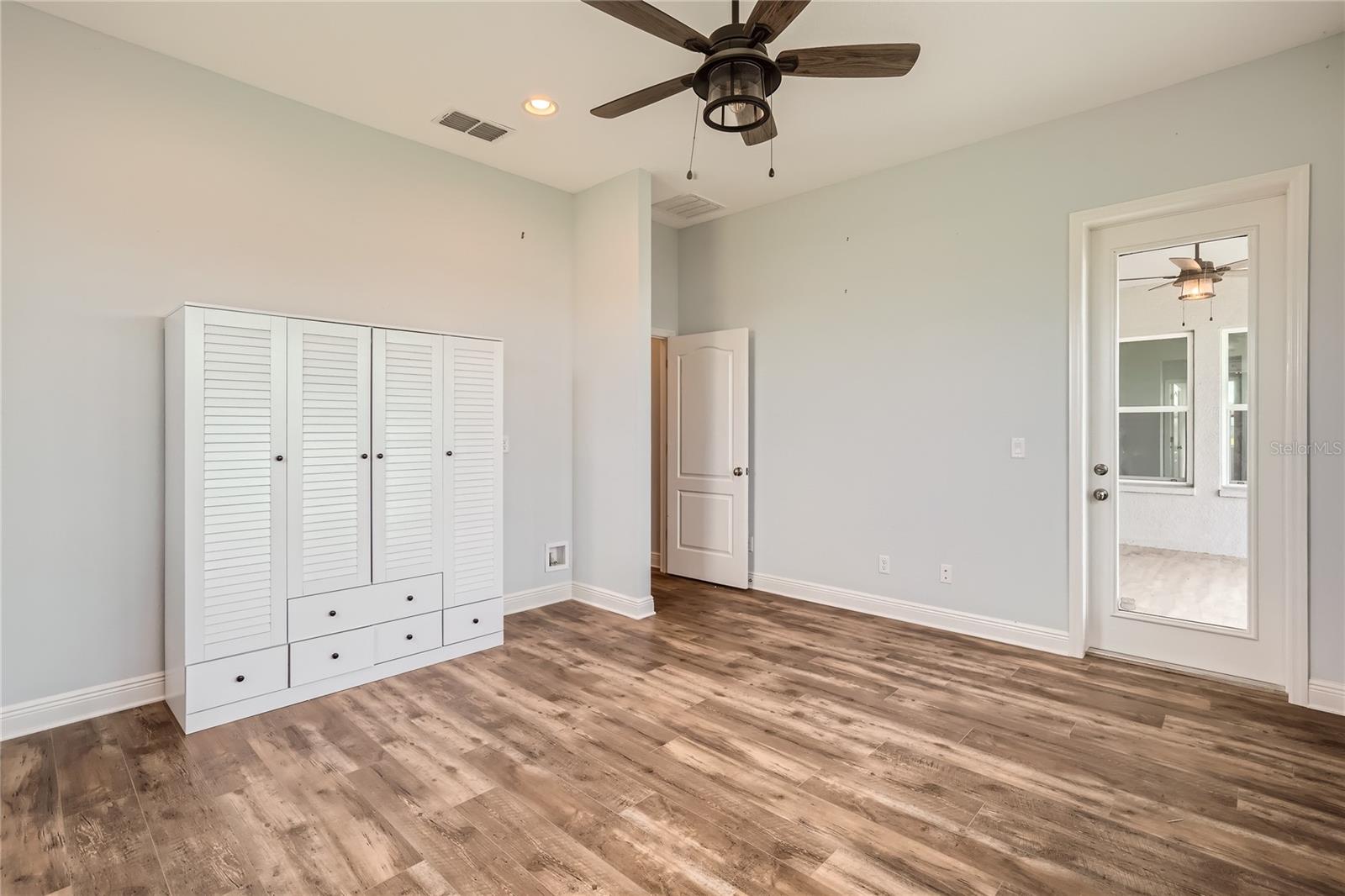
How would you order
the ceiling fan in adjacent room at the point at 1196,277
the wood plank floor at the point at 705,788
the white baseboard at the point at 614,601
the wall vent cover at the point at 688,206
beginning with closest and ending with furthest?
the wood plank floor at the point at 705,788
the ceiling fan in adjacent room at the point at 1196,277
the white baseboard at the point at 614,601
the wall vent cover at the point at 688,206

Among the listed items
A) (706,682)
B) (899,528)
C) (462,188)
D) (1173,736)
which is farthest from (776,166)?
(1173,736)

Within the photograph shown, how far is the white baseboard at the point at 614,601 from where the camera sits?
14.0 ft

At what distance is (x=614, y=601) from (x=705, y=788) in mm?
2262

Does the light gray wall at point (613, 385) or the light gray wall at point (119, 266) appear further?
the light gray wall at point (613, 385)

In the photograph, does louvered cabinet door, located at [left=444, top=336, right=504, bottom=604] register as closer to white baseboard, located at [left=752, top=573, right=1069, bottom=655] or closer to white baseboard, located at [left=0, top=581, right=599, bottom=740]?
white baseboard, located at [left=0, top=581, right=599, bottom=740]

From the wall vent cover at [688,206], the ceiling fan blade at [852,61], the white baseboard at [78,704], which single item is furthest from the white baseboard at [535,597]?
the ceiling fan blade at [852,61]

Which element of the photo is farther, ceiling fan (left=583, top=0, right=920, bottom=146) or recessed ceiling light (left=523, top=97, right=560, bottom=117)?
recessed ceiling light (left=523, top=97, right=560, bottom=117)

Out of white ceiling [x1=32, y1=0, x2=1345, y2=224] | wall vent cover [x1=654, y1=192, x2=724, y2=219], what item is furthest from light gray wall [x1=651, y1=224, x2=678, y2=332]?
white ceiling [x1=32, y1=0, x2=1345, y2=224]

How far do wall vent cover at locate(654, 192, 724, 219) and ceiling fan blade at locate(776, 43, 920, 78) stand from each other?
2387 mm

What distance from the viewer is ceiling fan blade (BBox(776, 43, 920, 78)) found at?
220 centimetres

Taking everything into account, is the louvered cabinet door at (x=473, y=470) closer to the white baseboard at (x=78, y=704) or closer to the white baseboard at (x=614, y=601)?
the white baseboard at (x=614, y=601)

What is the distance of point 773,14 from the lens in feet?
6.66

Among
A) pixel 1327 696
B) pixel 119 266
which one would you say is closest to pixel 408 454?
pixel 119 266

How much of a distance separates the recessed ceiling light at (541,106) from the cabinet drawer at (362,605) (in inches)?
101
